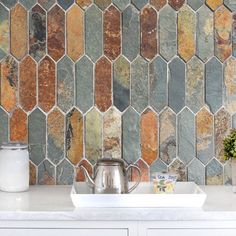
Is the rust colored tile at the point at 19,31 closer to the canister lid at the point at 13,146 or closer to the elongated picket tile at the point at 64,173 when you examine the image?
the canister lid at the point at 13,146

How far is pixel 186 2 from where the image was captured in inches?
106

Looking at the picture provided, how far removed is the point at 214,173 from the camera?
8.87 ft

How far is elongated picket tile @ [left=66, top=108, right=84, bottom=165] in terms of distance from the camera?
2689 mm

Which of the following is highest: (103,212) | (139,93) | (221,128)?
(139,93)

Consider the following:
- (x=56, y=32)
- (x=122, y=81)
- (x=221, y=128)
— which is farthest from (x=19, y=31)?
(x=221, y=128)

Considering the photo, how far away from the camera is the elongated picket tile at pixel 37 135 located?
106 inches

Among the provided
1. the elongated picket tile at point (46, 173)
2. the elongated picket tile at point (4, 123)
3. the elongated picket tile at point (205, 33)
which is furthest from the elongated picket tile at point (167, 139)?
the elongated picket tile at point (4, 123)

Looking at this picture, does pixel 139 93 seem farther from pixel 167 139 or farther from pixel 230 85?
pixel 230 85

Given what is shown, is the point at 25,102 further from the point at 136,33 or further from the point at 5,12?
the point at 136,33

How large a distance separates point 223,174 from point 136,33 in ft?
2.71

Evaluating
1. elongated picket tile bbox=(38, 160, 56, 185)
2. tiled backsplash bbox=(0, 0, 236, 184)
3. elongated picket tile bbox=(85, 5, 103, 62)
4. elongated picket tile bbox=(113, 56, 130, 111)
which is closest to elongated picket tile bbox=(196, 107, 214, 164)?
tiled backsplash bbox=(0, 0, 236, 184)

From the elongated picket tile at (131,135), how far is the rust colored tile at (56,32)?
45cm

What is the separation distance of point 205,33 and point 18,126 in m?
1.04

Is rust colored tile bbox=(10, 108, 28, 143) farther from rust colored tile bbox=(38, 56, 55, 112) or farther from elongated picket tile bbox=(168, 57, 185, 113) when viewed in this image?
elongated picket tile bbox=(168, 57, 185, 113)
